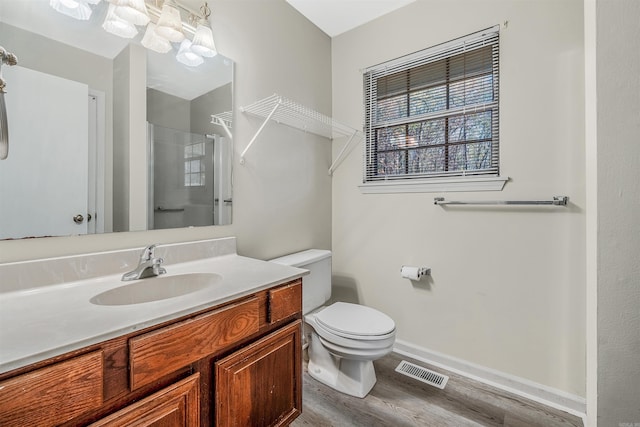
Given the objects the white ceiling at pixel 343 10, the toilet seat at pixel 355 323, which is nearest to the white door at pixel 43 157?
the toilet seat at pixel 355 323

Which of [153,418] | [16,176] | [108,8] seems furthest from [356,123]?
[153,418]

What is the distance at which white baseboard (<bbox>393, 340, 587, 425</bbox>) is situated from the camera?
4.87 feet

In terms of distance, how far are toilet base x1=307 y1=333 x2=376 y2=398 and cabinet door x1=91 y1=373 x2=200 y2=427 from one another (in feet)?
3.10

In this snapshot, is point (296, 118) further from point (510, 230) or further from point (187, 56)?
point (510, 230)

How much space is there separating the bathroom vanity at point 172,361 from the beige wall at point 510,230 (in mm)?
1083

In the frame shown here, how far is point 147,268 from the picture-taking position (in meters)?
1.12

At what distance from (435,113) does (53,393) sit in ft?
7.00

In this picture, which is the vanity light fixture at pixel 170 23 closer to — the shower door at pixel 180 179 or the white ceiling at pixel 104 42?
the white ceiling at pixel 104 42

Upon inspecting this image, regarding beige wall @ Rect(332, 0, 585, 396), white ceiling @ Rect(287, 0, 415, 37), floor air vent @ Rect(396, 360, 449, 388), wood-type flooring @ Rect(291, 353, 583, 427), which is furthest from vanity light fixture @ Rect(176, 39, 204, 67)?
floor air vent @ Rect(396, 360, 449, 388)

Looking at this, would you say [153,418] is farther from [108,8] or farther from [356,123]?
[356,123]

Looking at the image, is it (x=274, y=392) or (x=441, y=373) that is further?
(x=441, y=373)

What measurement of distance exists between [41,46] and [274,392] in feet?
5.06

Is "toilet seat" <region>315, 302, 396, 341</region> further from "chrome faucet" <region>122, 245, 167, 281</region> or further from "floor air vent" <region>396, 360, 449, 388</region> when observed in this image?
"chrome faucet" <region>122, 245, 167, 281</region>

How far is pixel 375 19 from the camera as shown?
6.84 feet
